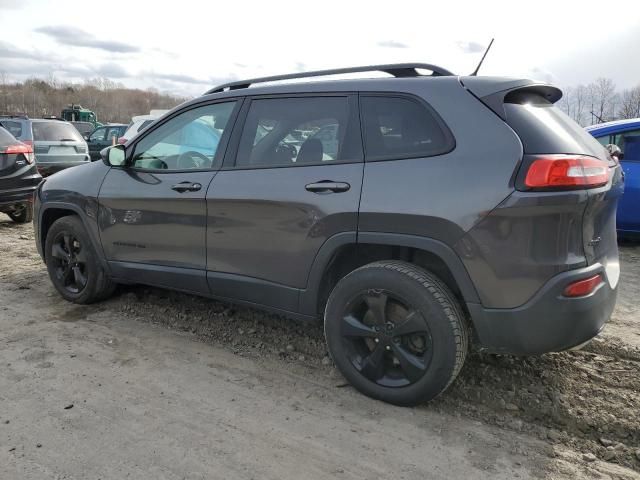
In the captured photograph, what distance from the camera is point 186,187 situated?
362 centimetres

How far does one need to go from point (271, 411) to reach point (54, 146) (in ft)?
35.0

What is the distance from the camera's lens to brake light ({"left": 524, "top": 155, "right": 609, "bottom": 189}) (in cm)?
246

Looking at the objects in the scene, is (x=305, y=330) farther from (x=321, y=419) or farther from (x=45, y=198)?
(x=45, y=198)

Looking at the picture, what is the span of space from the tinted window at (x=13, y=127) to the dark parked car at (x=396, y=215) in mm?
8999

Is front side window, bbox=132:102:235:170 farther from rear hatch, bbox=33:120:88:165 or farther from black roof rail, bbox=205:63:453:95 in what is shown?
rear hatch, bbox=33:120:88:165

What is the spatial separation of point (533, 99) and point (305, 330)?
2205mm

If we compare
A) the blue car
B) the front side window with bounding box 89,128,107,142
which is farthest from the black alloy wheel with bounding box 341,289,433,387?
the front side window with bounding box 89,128,107,142

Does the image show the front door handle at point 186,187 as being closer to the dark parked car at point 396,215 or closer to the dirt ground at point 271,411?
the dark parked car at point 396,215

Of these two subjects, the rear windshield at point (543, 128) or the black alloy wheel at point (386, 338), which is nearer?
the rear windshield at point (543, 128)

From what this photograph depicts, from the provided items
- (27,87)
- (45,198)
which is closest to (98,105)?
(27,87)

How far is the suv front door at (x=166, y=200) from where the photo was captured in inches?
143

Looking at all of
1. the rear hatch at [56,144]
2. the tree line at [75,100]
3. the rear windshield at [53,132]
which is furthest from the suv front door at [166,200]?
the tree line at [75,100]

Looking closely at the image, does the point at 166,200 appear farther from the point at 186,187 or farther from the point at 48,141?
the point at 48,141

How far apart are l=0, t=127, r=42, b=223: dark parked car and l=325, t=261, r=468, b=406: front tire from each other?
6371 millimetres
